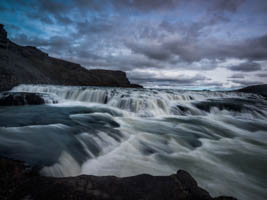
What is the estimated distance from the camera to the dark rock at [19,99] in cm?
949

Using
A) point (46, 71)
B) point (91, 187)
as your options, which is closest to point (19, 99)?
point (91, 187)

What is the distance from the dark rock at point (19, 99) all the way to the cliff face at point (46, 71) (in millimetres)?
10727

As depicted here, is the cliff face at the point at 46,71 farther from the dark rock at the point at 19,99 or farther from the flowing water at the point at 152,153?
the flowing water at the point at 152,153

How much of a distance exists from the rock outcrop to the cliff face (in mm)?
21809

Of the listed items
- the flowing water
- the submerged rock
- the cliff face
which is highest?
the cliff face

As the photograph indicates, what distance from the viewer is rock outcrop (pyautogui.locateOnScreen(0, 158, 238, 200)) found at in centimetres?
153

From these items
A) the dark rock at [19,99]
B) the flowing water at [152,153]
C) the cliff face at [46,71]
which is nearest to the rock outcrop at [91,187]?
the flowing water at [152,153]

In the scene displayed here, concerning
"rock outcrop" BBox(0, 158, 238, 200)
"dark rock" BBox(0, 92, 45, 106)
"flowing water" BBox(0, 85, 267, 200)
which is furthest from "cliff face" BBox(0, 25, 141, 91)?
"rock outcrop" BBox(0, 158, 238, 200)

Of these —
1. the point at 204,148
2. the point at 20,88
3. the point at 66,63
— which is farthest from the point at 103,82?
the point at 204,148

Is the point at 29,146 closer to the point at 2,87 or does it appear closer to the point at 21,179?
the point at 21,179

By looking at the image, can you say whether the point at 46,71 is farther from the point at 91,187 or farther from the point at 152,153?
the point at 91,187

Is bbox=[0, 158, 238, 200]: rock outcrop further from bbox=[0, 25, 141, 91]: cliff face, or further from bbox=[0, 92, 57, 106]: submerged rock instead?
bbox=[0, 25, 141, 91]: cliff face

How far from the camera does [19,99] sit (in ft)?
32.4

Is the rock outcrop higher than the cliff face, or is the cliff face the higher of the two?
the cliff face
